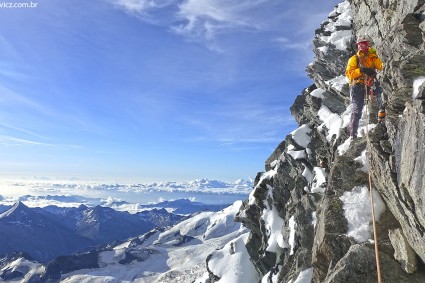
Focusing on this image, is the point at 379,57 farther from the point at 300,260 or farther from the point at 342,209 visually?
the point at 300,260

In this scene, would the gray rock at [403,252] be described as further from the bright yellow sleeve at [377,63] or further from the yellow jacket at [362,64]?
the bright yellow sleeve at [377,63]

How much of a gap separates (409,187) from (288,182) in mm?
31963

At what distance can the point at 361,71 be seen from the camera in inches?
806

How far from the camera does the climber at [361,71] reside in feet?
66.8

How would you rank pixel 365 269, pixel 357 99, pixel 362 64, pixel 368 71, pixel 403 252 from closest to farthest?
pixel 403 252 → pixel 365 269 → pixel 368 71 → pixel 362 64 → pixel 357 99

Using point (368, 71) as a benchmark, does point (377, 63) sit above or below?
above

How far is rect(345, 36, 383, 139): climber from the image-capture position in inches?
802

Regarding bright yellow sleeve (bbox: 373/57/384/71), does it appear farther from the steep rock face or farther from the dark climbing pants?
the dark climbing pants

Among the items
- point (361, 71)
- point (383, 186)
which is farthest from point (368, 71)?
point (383, 186)

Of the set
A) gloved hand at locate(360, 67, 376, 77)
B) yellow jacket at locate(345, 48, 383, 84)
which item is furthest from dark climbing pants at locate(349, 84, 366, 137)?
gloved hand at locate(360, 67, 376, 77)

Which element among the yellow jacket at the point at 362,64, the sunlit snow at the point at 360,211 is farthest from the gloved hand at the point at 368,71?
the sunlit snow at the point at 360,211

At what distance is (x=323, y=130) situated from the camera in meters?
36.8

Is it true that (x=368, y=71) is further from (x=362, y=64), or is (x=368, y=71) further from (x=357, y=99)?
(x=357, y=99)

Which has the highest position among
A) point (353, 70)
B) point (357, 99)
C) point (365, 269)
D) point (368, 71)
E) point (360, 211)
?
point (353, 70)
